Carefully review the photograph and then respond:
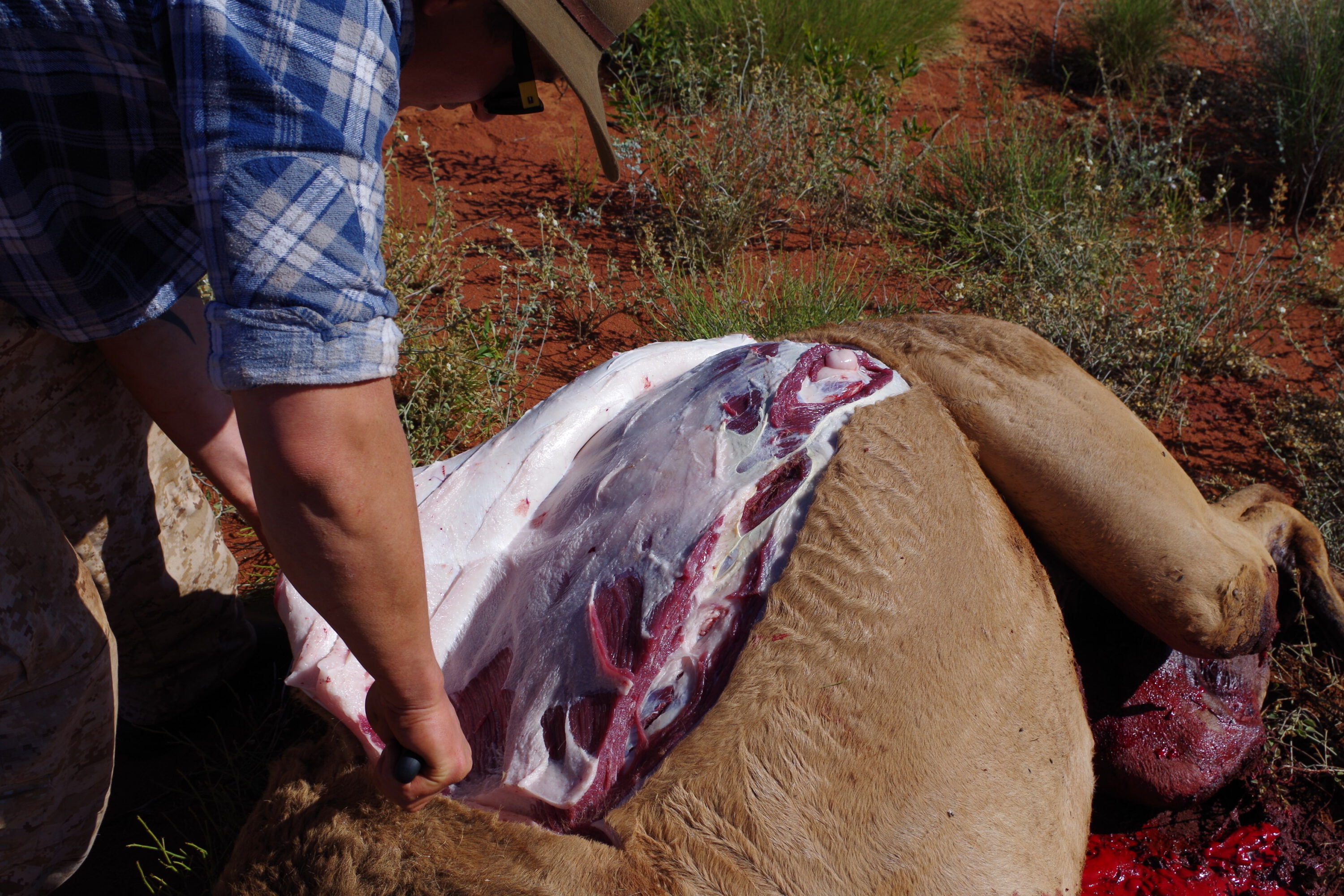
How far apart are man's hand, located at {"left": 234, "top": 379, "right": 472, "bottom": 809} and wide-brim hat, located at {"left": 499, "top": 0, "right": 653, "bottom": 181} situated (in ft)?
1.76

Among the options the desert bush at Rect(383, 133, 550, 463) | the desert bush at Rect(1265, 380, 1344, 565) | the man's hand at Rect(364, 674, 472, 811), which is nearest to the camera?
the man's hand at Rect(364, 674, 472, 811)

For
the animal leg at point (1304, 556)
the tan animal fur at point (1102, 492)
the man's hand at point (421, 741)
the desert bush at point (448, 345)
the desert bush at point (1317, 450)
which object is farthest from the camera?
the desert bush at point (448, 345)

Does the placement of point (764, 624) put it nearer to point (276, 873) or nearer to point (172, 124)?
point (276, 873)

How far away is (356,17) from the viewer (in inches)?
Result: 46.8

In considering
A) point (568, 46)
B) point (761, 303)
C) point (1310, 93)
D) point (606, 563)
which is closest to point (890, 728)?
point (606, 563)

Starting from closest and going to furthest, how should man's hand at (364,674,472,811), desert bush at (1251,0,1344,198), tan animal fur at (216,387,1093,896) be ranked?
man's hand at (364,674,472,811) < tan animal fur at (216,387,1093,896) < desert bush at (1251,0,1344,198)

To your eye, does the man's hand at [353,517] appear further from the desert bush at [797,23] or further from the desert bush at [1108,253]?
the desert bush at [797,23]

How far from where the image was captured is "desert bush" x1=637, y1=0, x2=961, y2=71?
618 centimetres

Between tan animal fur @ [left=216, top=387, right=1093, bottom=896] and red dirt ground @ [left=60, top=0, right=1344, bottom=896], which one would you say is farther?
red dirt ground @ [left=60, top=0, right=1344, bottom=896]

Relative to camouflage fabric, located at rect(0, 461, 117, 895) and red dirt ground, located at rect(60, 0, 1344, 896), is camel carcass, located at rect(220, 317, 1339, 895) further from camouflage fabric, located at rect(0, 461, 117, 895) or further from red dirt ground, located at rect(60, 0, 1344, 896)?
red dirt ground, located at rect(60, 0, 1344, 896)

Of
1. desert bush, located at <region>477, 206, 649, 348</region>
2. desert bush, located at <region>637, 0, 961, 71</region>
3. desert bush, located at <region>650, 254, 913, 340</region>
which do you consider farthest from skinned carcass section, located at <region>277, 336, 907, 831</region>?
desert bush, located at <region>637, 0, 961, 71</region>

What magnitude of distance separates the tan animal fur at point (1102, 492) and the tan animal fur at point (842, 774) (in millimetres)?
274

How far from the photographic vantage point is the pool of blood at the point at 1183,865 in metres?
2.46

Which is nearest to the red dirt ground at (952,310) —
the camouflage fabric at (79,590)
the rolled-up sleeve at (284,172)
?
the camouflage fabric at (79,590)
